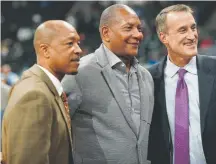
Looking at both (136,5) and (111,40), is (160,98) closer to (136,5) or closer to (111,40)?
(111,40)

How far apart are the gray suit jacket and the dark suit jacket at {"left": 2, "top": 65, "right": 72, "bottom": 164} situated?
377mm

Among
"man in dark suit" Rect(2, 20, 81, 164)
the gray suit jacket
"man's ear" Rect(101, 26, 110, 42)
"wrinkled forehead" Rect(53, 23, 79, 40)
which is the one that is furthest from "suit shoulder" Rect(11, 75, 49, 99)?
"man's ear" Rect(101, 26, 110, 42)

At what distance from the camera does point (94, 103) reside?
2.37 metres

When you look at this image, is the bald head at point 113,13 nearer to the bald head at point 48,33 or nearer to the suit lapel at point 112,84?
the suit lapel at point 112,84

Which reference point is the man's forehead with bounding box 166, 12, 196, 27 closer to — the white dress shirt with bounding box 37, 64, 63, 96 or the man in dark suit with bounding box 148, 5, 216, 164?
the man in dark suit with bounding box 148, 5, 216, 164

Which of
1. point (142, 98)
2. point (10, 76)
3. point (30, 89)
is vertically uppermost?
point (30, 89)

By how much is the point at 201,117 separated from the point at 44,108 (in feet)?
3.37

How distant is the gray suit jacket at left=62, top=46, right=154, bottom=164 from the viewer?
235 centimetres

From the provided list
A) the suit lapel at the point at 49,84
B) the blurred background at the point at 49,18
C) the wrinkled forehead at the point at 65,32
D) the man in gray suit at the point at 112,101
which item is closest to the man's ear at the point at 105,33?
the man in gray suit at the point at 112,101

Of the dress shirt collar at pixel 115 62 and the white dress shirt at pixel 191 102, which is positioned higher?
the dress shirt collar at pixel 115 62

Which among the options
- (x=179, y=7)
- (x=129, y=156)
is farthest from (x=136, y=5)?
(x=129, y=156)

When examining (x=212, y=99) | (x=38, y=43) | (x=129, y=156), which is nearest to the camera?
(x=38, y=43)

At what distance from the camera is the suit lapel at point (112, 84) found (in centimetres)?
237

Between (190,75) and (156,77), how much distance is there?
Answer: 21 cm
